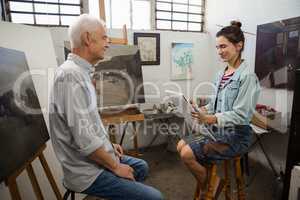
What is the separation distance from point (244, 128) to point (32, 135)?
1263 millimetres

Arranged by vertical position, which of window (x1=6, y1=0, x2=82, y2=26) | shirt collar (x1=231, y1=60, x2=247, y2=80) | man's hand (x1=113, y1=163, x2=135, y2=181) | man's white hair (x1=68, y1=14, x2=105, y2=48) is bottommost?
man's hand (x1=113, y1=163, x2=135, y2=181)

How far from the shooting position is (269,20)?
2.40m

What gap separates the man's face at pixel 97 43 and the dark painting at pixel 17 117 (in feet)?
1.46

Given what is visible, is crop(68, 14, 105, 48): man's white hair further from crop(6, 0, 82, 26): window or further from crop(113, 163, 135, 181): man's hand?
crop(6, 0, 82, 26): window

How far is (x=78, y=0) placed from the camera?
8.85 ft

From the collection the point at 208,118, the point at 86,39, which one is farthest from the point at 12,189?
the point at 208,118

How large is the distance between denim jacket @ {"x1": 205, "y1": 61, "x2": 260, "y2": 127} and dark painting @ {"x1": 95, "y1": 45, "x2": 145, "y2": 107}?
1.15 meters

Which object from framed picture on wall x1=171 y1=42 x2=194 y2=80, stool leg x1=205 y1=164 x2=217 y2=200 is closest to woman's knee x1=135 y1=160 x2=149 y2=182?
stool leg x1=205 y1=164 x2=217 y2=200

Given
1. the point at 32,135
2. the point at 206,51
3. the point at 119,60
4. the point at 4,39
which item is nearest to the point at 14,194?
the point at 32,135

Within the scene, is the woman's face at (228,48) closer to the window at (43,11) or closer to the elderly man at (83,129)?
the elderly man at (83,129)

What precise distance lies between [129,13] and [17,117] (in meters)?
2.24

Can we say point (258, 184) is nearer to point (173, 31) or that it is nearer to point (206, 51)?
point (206, 51)

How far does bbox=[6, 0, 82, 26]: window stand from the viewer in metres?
2.46

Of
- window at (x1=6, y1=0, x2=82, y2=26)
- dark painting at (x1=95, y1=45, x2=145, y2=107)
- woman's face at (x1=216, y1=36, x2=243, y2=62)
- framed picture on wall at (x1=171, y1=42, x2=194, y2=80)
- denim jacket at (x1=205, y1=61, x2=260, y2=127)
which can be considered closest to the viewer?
denim jacket at (x1=205, y1=61, x2=260, y2=127)
